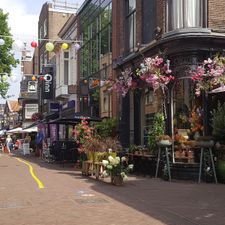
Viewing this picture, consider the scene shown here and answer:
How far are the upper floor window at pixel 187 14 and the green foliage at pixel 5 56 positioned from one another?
953 inches

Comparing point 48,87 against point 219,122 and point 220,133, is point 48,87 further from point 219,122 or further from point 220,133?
point 219,122

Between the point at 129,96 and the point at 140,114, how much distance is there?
52.8 inches

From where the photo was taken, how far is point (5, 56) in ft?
128

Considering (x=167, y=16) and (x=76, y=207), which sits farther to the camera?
(x=167, y=16)

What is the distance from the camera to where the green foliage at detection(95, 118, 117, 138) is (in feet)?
70.9

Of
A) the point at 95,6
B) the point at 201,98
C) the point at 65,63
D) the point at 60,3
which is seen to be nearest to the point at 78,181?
the point at 201,98

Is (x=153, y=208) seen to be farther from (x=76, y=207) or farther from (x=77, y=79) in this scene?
(x=77, y=79)

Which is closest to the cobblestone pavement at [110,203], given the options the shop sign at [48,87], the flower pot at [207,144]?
the flower pot at [207,144]

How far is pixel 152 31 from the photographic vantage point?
62.5 ft

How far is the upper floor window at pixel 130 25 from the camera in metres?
21.6

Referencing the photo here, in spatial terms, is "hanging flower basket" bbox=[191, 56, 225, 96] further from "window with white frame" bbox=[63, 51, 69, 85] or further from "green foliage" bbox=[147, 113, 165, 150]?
"window with white frame" bbox=[63, 51, 69, 85]

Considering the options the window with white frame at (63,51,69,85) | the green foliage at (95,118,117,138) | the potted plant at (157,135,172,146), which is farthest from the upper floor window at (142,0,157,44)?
the window with white frame at (63,51,69,85)

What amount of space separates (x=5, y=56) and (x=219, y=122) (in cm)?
2789

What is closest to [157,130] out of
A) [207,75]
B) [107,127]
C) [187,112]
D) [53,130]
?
[187,112]
